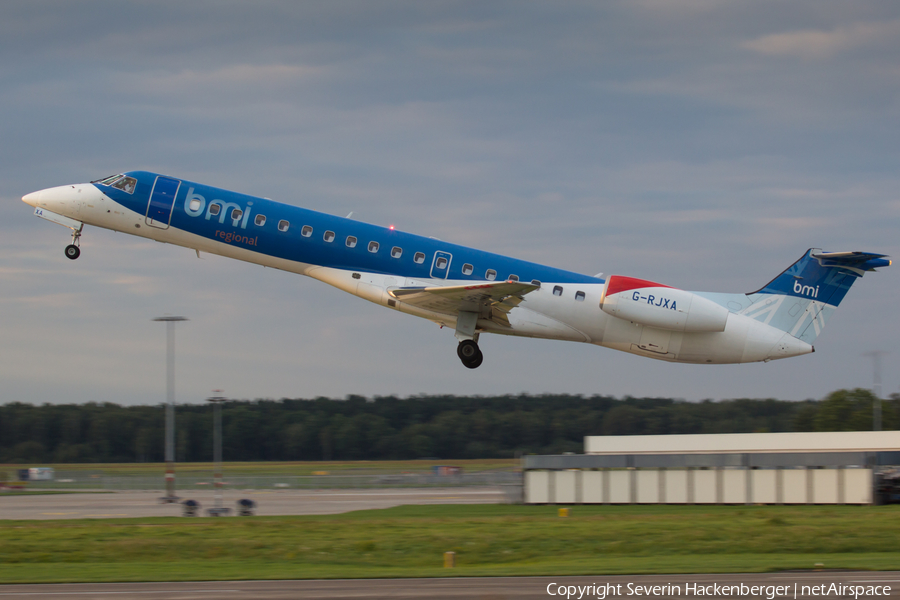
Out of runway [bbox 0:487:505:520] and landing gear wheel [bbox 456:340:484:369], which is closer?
landing gear wheel [bbox 456:340:484:369]

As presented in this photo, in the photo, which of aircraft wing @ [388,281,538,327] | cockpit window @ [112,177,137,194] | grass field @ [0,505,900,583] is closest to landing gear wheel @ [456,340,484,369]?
aircraft wing @ [388,281,538,327]

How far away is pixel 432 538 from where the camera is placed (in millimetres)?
25766

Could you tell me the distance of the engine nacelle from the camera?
27.8m

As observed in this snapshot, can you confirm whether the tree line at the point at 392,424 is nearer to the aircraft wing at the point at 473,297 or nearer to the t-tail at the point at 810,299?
the t-tail at the point at 810,299

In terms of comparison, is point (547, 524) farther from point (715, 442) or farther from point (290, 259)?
point (715, 442)

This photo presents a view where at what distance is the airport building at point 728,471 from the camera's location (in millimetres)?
37719

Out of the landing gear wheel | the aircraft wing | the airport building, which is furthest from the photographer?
the airport building

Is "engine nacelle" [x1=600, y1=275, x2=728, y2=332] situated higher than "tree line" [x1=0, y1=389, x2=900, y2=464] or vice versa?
"engine nacelle" [x1=600, y1=275, x2=728, y2=332]

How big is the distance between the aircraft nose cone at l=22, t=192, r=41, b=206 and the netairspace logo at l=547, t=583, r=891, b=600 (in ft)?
69.1

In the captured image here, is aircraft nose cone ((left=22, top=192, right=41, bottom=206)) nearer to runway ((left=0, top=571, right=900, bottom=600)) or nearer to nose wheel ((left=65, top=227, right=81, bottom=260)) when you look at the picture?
nose wheel ((left=65, top=227, right=81, bottom=260))

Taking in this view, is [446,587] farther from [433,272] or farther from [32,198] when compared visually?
[32,198]

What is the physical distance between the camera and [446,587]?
1719 centimetres

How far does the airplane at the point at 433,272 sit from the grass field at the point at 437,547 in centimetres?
547

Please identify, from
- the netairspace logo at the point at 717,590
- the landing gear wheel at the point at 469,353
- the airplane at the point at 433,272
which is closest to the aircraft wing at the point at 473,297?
the airplane at the point at 433,272
